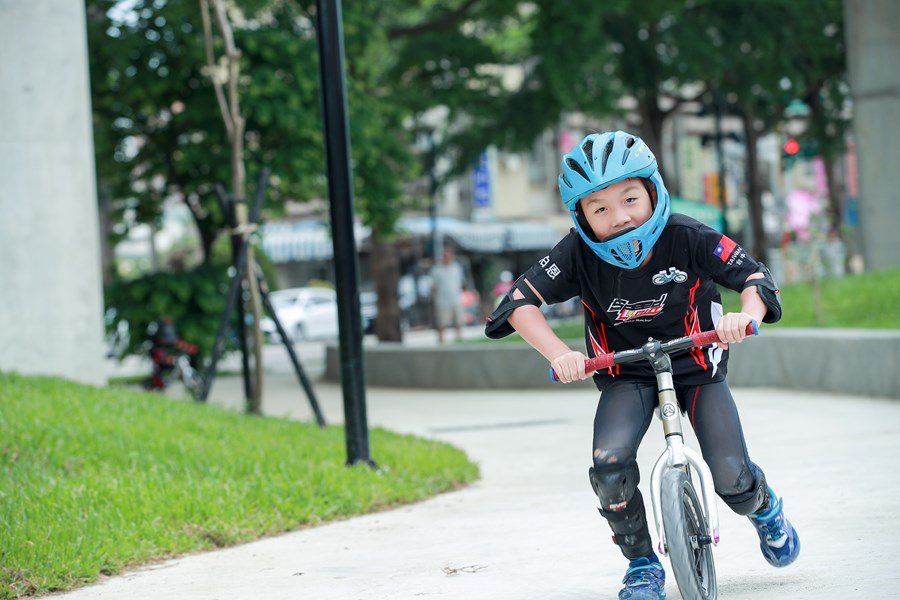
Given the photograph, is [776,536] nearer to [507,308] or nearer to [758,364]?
[507,308]

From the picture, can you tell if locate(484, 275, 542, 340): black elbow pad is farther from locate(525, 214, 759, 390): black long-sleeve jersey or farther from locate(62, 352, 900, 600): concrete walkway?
locate(62, 352, 900, 600): concrete walkway

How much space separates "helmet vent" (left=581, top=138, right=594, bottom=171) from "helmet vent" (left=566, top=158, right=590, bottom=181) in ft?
0.12

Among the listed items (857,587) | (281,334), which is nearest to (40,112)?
(281,334)

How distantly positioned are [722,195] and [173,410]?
69.5 ft

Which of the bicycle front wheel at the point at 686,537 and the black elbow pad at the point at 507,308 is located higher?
the black elbow pad at the point at 507,308

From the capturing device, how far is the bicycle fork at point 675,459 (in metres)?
4.36

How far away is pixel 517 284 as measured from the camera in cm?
470

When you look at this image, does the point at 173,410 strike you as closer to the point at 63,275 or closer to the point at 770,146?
the point at 63,275

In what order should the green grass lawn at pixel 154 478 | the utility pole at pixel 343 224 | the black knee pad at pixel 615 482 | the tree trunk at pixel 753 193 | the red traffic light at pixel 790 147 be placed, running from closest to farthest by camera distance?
the black knee pad at pixel 615 482, the green grass lawn at pixel 154 478, the utility pole at pixel 343 224, the red traffic light at pixel 790 147, the tree trunk at pixel 753 193

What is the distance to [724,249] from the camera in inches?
179

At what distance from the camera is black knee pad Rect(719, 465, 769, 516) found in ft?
15.1

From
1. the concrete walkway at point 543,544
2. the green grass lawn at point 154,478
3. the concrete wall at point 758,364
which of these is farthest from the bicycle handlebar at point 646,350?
the concrete wall at point 758,364

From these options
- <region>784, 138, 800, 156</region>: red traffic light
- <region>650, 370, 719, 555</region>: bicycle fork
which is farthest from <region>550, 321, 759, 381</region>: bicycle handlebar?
<region>784, 138, 800, 156</region>: red traffic light

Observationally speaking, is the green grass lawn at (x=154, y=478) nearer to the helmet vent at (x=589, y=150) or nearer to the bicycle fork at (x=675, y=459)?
the bicycle fork at (x=675, y=459)
